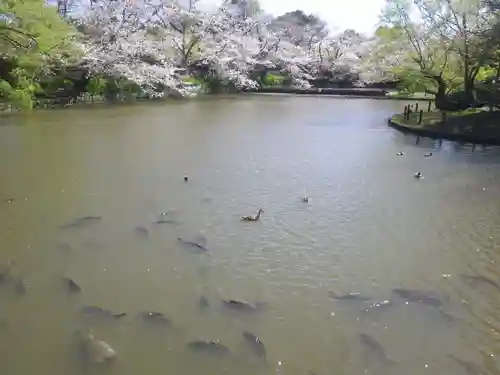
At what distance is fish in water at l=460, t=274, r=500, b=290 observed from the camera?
19.6ft

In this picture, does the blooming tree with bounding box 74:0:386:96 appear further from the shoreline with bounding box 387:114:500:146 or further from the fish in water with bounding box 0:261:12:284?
the fish in water with bounding box 0:261:12:284

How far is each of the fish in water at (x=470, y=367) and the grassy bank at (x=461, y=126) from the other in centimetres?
1312

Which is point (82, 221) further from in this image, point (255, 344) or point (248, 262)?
point (255, 344)

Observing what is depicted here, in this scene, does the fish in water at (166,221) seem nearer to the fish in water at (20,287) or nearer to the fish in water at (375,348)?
the fish in water at (20,287)

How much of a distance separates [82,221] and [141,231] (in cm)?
110

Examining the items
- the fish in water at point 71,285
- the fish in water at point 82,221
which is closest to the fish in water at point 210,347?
the fish in water at point 71,285

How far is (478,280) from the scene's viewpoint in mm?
6090

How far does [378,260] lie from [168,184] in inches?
206

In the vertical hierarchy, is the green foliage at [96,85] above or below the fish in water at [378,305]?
above

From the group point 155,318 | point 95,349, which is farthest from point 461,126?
point 95,349

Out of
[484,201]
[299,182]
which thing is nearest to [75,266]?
[299,182]

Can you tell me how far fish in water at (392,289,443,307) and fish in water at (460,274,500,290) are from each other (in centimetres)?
67

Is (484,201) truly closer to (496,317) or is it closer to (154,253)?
(496,317)

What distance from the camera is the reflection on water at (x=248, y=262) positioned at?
462 cm
